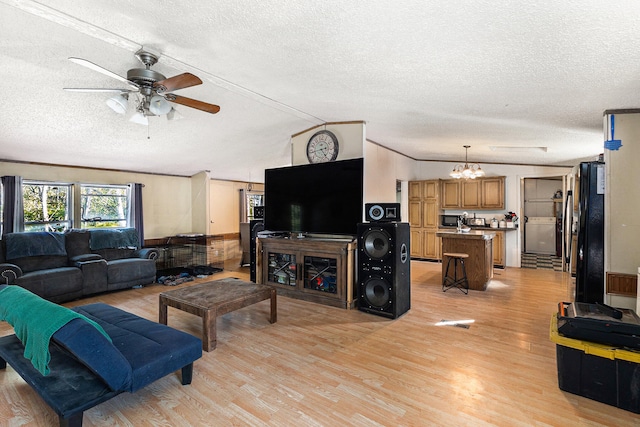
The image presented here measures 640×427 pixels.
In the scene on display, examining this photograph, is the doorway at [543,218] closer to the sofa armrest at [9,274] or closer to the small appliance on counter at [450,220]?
the small appliance on counter at [450,220]

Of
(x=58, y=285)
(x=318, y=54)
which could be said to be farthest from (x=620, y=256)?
(x=58, y=285)

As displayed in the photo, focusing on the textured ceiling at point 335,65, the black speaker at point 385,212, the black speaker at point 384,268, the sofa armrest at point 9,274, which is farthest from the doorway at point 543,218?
the sofa armrest at point 9,274

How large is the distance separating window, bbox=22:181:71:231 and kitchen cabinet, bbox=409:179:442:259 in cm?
712

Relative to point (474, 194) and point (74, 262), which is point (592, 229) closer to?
point (474, 194)

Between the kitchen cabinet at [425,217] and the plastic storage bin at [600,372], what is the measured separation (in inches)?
201

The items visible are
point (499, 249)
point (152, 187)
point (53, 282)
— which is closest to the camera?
point (53, 282)

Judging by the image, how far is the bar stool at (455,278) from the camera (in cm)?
472

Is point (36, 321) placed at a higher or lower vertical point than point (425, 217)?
lower

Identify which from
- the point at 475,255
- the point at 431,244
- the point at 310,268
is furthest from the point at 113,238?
the point at 431,244

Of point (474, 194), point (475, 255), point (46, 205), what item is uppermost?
point (474, 194)

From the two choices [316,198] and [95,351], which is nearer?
[95,351]

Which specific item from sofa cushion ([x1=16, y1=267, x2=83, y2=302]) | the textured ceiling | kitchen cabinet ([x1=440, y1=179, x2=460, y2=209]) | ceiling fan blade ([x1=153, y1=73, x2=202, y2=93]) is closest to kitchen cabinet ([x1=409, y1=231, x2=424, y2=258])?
kitchen cabinet ([x1=440, y1=179, x2=460, y2=209])

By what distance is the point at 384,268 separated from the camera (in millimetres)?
3596

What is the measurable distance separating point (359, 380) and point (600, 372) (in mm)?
1584
